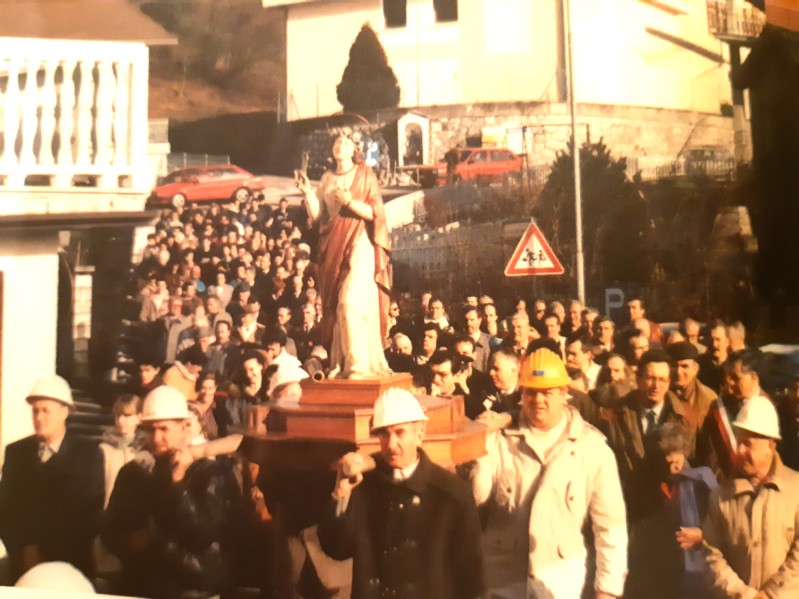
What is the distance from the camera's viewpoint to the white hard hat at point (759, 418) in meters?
2.11

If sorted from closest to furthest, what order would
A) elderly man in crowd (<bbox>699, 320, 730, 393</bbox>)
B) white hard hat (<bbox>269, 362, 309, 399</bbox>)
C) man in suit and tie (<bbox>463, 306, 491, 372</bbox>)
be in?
elderly man in crowd (<bbox>699, 320, 730, 393</bbox>), man in suit and tie (<bbox>463, 306, 491, 372</bbox>), white hard hat (<bbox>269, 362, 309, 399</bbox>)

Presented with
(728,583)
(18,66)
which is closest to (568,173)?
(728,583)

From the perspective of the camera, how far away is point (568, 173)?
2.25 meters

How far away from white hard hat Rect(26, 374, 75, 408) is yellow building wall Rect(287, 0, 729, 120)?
1198mm

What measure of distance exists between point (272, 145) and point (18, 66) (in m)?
1.00

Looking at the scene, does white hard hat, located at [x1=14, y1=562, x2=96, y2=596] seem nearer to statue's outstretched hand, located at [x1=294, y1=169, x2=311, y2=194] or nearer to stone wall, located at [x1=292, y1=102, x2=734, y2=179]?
statue's outstretched hand, located at [x1=294, y1=169, x2=311, y2=194]

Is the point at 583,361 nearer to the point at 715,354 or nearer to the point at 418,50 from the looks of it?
the point at 715,354

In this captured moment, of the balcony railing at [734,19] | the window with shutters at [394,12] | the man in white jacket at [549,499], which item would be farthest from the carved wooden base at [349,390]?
the balcony railing at [734,19]

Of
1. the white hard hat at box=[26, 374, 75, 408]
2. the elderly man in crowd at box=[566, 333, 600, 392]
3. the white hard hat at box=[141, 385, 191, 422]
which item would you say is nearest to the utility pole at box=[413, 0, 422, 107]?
the elderly man in crowd at box=[566, 333, 600, 392]

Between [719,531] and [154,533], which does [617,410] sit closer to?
[719,531]

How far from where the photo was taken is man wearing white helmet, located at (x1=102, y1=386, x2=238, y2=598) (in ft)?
7.70

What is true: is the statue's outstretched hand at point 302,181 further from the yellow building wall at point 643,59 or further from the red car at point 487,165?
the yellow building wall at point 643,59

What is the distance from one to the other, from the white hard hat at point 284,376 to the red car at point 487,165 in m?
0.76

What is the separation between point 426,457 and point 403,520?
0.20m
